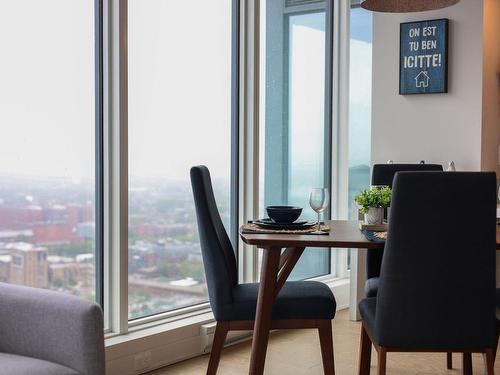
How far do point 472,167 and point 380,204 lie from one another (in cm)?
165

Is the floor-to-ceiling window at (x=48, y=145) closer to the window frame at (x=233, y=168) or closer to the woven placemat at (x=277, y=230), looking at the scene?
the window frame at (x=233, y=168)

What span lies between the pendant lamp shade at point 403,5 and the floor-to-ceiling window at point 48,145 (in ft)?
4.32

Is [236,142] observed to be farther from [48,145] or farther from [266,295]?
[266,295]

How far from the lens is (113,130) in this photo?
11.8 ft

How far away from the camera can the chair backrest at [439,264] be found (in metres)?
2.59

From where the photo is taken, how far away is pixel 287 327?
3.15 m

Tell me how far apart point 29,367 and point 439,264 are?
4.67 feet

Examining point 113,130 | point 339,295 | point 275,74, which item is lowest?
point 339,295

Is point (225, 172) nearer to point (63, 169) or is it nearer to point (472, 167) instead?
point (63, 169)

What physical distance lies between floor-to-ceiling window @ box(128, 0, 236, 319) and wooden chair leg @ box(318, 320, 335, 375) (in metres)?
1.12

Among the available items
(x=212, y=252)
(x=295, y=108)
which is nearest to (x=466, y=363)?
(x=212, y=252)

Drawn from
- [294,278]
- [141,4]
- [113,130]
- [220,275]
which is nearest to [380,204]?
[220,275]

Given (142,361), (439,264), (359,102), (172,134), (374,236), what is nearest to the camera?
(439,264)

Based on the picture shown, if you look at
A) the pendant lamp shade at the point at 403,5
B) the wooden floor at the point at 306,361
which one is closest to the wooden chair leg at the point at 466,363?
the wooden floor at the point at 306,361
